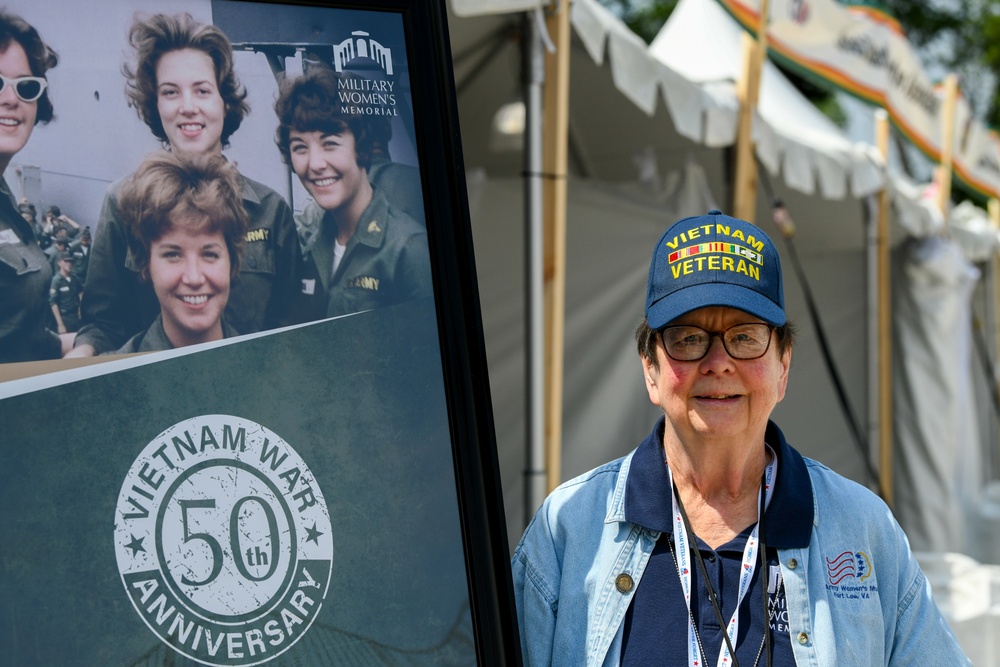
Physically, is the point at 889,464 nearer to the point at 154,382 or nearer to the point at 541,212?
the point at 541,212

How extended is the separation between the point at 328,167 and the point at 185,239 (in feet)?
0.62

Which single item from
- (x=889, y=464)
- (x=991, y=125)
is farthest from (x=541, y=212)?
(x=991, y=125)

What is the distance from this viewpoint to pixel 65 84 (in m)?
1.10

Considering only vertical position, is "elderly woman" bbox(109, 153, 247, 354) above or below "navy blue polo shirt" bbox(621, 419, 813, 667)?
above

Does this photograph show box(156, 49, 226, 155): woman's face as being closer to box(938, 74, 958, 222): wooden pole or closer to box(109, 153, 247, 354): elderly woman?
box(109, 153, 247, 354): elderly woman

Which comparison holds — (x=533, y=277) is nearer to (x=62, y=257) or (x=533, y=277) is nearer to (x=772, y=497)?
(x=772, y=497)

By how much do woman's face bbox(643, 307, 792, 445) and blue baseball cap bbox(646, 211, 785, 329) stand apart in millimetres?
32

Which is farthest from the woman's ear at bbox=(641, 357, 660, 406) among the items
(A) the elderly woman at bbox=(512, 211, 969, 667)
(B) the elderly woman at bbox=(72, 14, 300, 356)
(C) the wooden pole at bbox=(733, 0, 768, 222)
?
(C) the wooden pole at bbox=(733, 0, 768, 222)

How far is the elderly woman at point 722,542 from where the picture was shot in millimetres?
1404

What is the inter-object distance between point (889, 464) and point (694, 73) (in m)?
2.80

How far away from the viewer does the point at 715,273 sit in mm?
1415

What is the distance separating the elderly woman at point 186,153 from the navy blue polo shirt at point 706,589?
2.03 feet

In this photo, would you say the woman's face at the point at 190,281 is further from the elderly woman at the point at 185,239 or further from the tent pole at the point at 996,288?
the tent pole at the point at 996,288

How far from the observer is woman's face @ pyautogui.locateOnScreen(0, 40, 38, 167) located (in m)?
1.08
